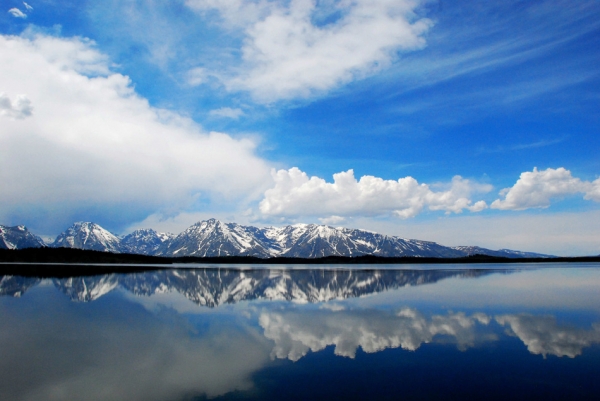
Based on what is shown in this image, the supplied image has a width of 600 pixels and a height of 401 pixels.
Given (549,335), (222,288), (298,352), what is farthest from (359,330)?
(222,288)

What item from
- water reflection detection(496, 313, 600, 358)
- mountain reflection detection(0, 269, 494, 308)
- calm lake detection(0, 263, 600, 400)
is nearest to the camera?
calm lake detection(0, 263, 600, 400)

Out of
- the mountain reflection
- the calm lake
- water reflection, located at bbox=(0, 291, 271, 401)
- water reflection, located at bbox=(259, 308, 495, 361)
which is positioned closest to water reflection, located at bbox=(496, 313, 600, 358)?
the calm lake

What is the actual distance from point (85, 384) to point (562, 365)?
19322 millimetres

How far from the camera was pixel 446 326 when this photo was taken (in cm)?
2502

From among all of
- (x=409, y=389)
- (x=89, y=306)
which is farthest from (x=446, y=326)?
(x=89, y=306)

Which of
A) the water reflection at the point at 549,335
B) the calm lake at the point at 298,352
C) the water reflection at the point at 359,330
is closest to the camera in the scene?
the calm lake at the point at 298,352

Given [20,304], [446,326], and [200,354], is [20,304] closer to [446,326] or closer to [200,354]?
[200,354]

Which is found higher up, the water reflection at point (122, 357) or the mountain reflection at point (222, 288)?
→ the water reflection at point (122, 357)

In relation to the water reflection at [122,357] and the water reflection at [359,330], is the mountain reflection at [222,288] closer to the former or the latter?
the water reflection at [359,330]

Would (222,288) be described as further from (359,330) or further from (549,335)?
(549,335)

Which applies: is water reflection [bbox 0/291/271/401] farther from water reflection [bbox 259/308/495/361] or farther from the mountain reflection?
the mountain reflection


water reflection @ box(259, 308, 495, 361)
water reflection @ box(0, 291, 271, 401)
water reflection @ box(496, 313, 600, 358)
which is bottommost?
water reflection @ box(0, 291, 271, 401)

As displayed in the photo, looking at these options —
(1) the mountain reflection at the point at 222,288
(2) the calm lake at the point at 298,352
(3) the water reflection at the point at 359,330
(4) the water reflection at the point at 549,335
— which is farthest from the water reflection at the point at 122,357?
(4) the water reflection at the point at 549,335

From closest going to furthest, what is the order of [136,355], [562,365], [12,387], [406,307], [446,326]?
[12,387]
[562,365]
[136,355]
[446,326]
[406,307]
